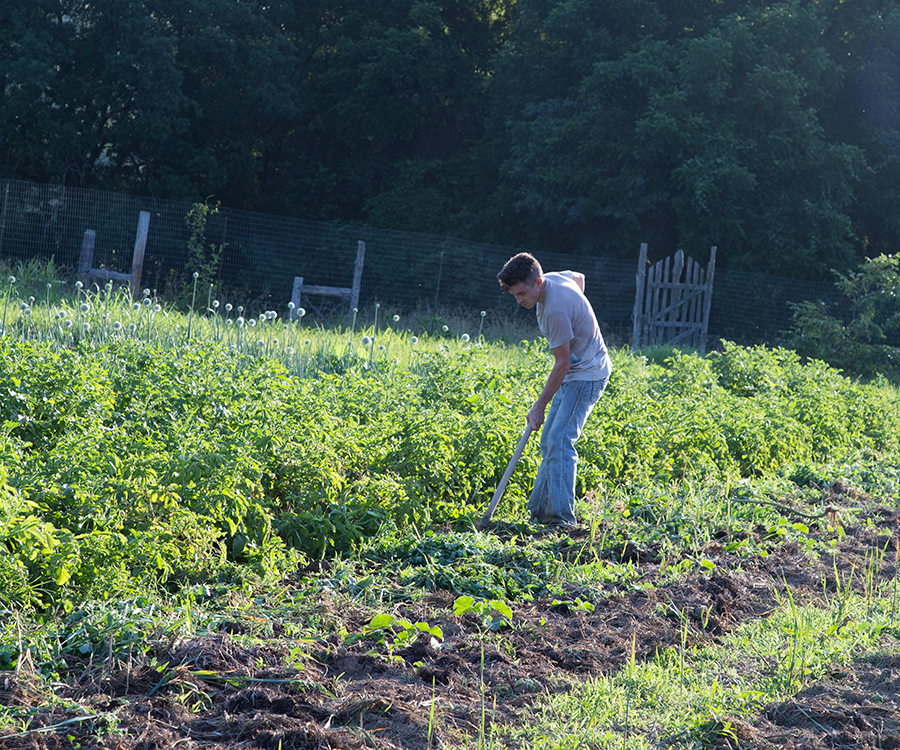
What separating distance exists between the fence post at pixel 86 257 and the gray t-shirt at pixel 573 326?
11655 millimetres

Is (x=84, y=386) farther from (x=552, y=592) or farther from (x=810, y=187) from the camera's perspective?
(x=810, y=187)

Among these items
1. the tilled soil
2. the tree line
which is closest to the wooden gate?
the tree line

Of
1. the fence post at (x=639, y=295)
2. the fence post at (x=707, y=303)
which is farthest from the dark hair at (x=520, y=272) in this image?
the fence post at (x=707, y=303)

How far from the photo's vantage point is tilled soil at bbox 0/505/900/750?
276 cm

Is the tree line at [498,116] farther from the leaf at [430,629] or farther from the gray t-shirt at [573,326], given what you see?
the leaf at [430,629]

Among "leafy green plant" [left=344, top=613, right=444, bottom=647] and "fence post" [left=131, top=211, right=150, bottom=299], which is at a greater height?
"fence post" [left=131, top=211, right=150, bottom=299]

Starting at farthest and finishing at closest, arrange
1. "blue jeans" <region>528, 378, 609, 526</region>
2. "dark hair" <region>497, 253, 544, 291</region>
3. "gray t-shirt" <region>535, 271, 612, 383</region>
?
"blue jeans" <region>528, 378, 609, 526</region> < "gray t-shirt" <region>535, 271, 612, 383</region> < "dark hair" <region>497, 253, 544, 291</region>

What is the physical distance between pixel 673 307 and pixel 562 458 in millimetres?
11836

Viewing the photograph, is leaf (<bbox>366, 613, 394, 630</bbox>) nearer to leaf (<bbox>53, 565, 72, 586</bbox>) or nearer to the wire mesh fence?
leaf (<bbox>53, 565, 72, 586</bbox>)

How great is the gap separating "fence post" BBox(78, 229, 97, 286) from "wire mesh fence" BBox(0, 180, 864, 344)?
112cm

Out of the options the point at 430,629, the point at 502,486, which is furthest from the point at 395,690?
the point at 502,486

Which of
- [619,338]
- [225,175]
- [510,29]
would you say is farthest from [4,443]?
[510,29]

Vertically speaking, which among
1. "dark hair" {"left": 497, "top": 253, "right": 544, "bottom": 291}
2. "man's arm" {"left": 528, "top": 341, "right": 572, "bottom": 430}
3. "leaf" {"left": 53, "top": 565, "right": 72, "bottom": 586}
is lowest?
"leaf" {"left": 53, "top": 565, "right": 72, "bottom": 586}

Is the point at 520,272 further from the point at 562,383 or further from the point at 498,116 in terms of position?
the point at 498,116
